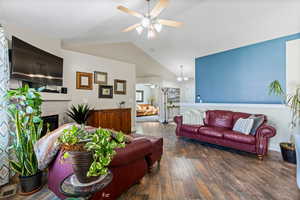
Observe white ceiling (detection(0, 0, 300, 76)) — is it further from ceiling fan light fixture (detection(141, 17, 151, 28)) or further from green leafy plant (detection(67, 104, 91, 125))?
green leafy plant (detection(67, 104, 91, 125))

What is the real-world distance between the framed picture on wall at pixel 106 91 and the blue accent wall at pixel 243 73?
130 inches

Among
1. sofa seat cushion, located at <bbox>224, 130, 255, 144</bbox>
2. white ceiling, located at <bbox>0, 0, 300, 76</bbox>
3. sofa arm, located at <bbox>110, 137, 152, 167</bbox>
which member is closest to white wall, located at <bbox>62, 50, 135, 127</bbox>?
→ white ceiling, located at <bbox>0, 0, 300, 76</bbox>

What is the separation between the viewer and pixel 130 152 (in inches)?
61.3

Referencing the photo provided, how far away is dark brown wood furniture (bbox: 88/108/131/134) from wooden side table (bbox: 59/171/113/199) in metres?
3.17

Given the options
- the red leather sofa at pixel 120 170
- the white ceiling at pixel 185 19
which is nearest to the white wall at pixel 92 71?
the white ceiling at pixel 185 19

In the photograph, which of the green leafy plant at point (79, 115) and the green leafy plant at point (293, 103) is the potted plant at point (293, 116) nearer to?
the green leafy plant at point (293, 103)

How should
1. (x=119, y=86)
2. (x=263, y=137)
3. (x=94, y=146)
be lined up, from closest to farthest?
(x=94, y=146), (x=263, y=137), (x=119, y=86)

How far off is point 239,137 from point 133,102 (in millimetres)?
3638

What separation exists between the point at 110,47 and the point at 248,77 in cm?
457

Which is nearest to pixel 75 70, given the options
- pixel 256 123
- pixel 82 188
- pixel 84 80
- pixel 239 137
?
pixel 84 80

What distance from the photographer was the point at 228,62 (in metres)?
4.53

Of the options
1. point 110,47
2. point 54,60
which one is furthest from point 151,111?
point 54,60

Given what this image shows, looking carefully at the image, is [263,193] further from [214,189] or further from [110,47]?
[110,47]

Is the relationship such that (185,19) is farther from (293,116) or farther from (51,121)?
(51,121)
